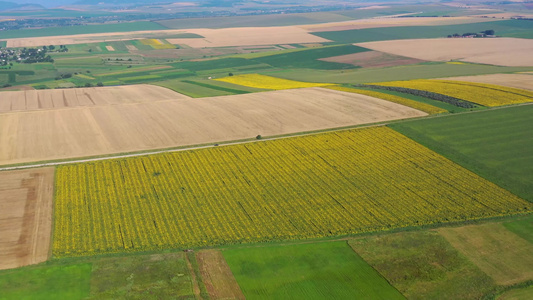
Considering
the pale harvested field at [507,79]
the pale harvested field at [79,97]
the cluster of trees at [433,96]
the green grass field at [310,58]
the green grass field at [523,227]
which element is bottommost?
the pale harvested field at [79,97]

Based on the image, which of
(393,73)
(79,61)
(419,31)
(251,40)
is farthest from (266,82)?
(419,31)

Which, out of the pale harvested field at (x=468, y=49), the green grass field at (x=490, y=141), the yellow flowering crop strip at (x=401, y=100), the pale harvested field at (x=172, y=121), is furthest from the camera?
the pale harvested field at (x=468, y=49)

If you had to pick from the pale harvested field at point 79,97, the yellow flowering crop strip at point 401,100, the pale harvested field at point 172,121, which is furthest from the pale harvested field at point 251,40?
the pale harvested field at point 172,121

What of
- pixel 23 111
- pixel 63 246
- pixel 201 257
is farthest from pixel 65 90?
pixel 201 257

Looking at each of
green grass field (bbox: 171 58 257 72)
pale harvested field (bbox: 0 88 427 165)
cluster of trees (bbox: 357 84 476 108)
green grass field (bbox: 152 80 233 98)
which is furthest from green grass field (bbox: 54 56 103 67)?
cluster of trees (bbox: 357 84 476 108)

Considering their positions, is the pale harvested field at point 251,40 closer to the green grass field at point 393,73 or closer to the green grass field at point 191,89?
the green grass field at point 393,73

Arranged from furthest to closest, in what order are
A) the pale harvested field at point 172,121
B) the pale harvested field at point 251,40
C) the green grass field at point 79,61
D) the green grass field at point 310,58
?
1. the pale harvested field at point 251,40
2. the green grass field at point 79,61
3. the green grass field at point 310,58
4. the pale harvested field at point 172,121
